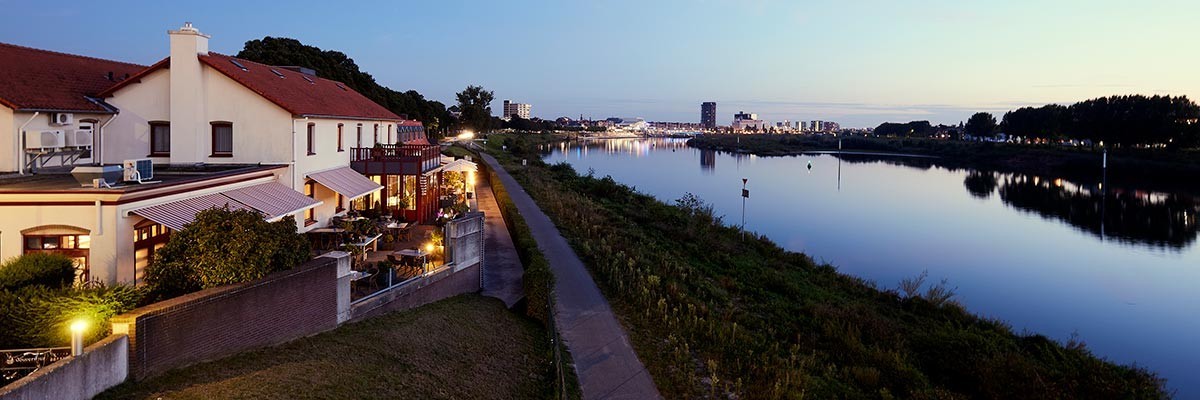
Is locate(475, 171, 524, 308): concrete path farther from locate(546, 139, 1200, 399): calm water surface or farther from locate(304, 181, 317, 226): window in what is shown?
locate(546, 139, 1200, 399): calm water surface

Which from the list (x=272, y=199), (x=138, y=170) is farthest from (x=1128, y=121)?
(x=138, y=170)

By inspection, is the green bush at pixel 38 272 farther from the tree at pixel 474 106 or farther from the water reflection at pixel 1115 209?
the tree at pixel 474 106

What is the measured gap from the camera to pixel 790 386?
12.0 m

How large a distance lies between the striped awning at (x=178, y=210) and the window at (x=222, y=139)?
4.65 m

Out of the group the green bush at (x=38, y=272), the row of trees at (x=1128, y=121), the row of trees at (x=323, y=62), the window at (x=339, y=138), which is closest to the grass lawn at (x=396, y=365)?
the green bush at (x=38, y=272)

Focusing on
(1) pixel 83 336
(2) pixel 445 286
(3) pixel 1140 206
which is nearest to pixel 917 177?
(3) pixel 1140 206

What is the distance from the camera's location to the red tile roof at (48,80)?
16344 mm

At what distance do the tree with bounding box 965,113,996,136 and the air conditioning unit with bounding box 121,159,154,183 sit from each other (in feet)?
517

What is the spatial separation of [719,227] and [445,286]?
19908 millimetres

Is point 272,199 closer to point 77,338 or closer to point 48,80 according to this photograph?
point 48,80

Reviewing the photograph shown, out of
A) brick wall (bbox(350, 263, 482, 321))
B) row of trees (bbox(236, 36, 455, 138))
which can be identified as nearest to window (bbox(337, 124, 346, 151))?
brick wall (bbox(350, 263, 482, 321))

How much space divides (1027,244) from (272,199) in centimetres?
Answer: 3567

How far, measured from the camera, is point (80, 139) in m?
17.4

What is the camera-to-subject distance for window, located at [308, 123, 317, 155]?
20297mm
